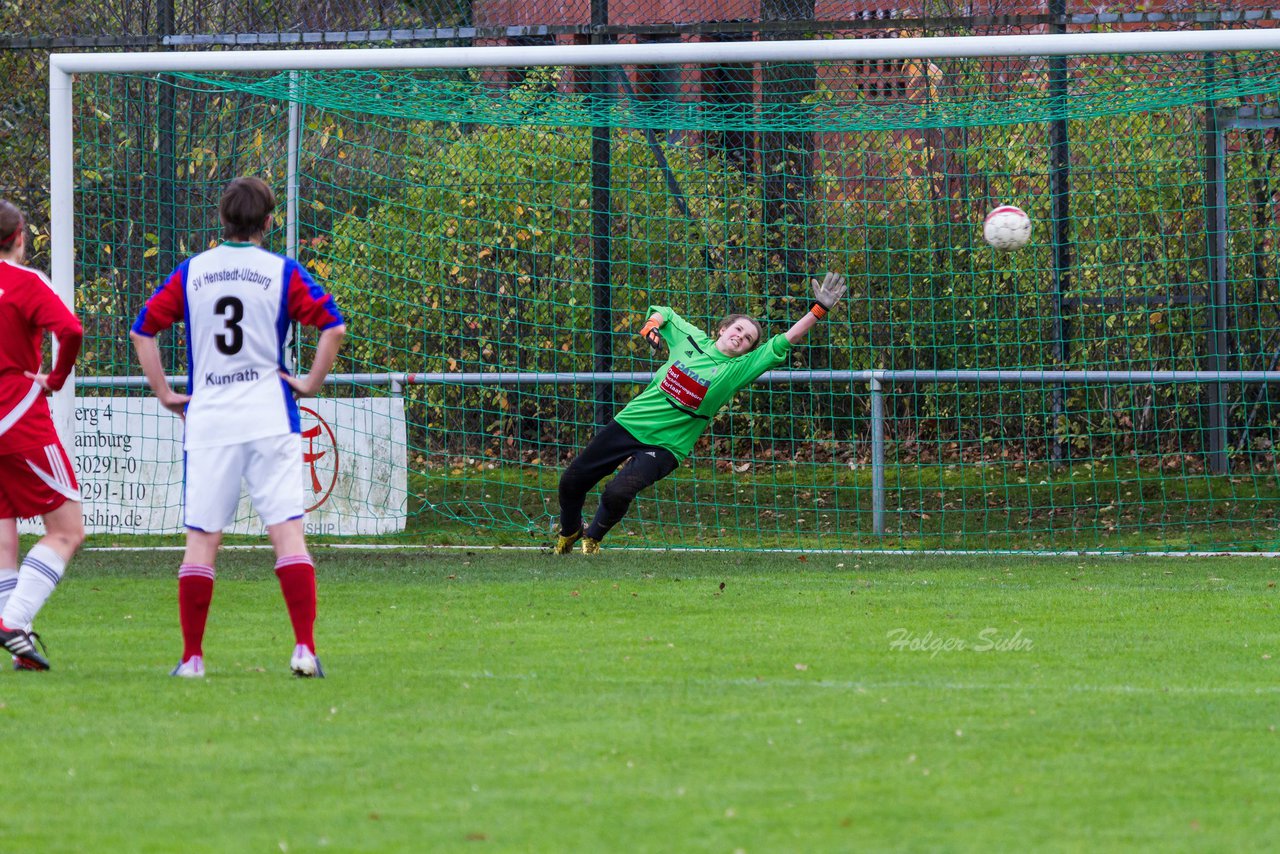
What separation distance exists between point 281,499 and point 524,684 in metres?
1.06

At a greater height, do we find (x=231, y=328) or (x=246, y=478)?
(x=231, y=328)

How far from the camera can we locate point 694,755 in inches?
186

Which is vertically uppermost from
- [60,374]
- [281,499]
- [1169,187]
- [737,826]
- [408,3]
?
[408,3]

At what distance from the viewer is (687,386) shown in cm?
1023

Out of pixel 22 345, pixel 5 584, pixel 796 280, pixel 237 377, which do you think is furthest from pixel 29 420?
pixel 796 280

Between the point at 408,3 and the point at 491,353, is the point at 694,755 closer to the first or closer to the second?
the point at 491,353

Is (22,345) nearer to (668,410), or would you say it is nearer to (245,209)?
(245,209)

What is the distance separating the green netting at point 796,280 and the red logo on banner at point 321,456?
2.26ft

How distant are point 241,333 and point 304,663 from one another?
1.17 metres

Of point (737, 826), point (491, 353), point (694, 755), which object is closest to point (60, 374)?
point (694, 755)

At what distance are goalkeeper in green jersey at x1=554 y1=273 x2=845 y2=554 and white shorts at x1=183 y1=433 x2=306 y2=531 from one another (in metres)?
4.41

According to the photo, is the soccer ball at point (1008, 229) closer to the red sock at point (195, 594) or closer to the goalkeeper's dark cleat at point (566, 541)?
the goalkeeper's dark cleat at point (566, 541)

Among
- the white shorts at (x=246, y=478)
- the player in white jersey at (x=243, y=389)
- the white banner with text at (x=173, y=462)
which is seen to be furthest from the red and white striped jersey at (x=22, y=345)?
the white banner with text at (x=173, y=462)

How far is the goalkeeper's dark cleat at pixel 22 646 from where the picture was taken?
6074mm
